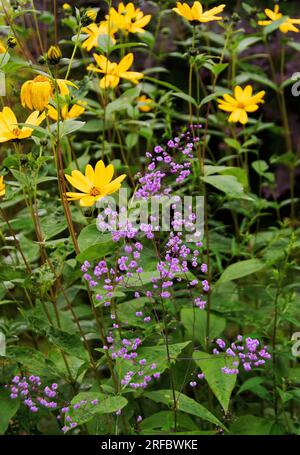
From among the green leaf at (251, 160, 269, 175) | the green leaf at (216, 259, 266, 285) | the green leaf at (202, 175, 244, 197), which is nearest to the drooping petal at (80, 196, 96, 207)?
the green leaf at (202, 175, 244, 197)

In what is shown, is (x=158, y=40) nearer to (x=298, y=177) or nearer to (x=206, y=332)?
(x=298, y=177)

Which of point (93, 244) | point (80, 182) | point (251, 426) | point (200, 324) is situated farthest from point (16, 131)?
point (251, 426)

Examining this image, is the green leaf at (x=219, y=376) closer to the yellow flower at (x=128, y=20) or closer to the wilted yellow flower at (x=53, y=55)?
the wilted yellow flower at (x=53, y=55)

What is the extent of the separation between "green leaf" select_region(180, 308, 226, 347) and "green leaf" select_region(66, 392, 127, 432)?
340 millimetres

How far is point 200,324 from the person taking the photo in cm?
130

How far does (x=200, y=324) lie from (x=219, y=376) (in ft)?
0.86

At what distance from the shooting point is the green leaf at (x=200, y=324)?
1.26 metres

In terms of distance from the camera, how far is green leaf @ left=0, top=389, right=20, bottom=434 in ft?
3.54

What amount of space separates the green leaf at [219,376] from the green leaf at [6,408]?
1.02 ft

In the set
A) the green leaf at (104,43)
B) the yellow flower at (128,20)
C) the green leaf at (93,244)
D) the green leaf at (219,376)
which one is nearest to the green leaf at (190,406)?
the green leaf at (219,376)

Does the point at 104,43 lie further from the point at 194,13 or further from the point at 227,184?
the point at 227,184

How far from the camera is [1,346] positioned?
1.00 m

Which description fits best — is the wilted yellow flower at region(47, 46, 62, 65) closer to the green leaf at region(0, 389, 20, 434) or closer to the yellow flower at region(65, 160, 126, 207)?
the yellow flower at region(65, 160, 126, 207)
